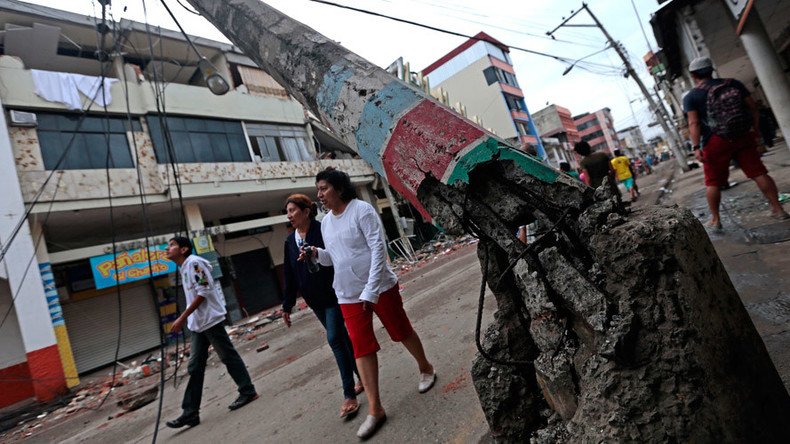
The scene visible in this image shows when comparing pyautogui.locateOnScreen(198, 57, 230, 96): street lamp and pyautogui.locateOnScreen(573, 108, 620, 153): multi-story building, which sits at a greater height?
pyautogui.locateOnScreen(573, 108, 620, 153): multi-story building

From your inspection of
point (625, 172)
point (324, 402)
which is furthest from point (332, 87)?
point (625, 172)

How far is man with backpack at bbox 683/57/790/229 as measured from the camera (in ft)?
10.4

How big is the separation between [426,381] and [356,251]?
95cm

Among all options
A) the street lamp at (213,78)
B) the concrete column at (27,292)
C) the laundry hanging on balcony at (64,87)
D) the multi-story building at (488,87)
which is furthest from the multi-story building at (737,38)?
the multi-story building at (488,87)

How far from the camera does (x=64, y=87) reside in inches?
417

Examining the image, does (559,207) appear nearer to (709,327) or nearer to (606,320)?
(606,320)

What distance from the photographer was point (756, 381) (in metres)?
0.95

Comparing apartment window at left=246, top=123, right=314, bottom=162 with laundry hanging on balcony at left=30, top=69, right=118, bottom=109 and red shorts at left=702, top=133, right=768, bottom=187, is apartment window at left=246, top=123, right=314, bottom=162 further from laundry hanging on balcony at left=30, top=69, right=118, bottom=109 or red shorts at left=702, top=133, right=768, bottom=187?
red shorts at left=702, top=133, right=768, bottom=187

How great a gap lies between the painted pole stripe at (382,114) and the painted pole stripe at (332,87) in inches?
7.3

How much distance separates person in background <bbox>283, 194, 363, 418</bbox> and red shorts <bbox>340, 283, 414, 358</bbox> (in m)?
0.32

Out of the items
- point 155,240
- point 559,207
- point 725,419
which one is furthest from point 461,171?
point 155,240

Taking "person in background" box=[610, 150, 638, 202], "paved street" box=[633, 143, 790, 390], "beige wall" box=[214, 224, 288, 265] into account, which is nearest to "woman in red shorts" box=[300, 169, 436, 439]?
"paved street" box=[633, 143, 790, 390]

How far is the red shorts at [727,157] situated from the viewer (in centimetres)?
323

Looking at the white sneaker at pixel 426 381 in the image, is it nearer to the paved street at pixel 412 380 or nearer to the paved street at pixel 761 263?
the paved street at pixel 412 380
